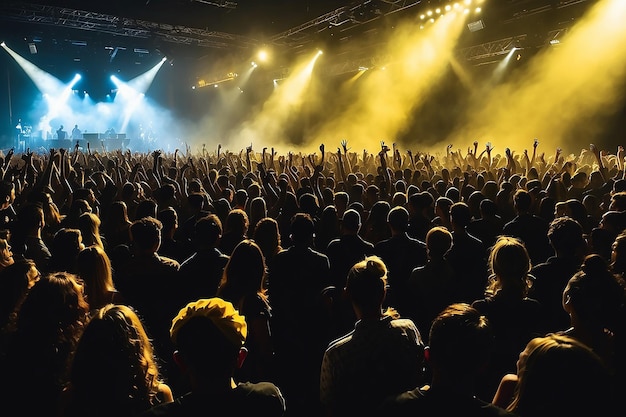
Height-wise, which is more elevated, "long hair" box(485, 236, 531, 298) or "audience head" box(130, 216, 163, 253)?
"audience head" box(130, 216, 163, 253)

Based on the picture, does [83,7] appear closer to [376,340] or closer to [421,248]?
[421,248]

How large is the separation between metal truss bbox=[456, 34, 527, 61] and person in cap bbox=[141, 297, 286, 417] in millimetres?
17659

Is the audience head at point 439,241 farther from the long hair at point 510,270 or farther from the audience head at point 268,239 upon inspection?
the audience head at point 268,239

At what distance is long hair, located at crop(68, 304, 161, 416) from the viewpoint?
166cm

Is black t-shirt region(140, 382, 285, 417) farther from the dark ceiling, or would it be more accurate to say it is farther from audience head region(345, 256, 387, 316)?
the dark ceiling

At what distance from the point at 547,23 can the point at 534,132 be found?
175 inches

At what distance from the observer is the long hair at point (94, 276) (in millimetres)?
2740

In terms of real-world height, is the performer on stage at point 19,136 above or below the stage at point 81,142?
above

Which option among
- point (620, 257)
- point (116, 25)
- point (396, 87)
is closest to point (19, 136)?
point (116, 25)

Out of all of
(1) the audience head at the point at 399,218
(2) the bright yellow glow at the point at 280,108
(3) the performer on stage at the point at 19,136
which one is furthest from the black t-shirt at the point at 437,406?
(3) the performer on stage at the point at 19,136

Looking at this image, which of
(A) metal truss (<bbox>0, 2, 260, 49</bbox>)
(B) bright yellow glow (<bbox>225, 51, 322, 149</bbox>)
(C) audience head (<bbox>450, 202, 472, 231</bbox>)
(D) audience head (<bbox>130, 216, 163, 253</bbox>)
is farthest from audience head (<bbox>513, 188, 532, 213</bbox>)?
(B) bright yellow glow (<bbox>225, 51, 322, 149</bbox>)

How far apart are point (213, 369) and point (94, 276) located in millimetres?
1579

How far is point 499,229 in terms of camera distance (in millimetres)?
5055

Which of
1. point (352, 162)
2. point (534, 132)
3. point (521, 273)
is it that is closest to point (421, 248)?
point (521, 273)
